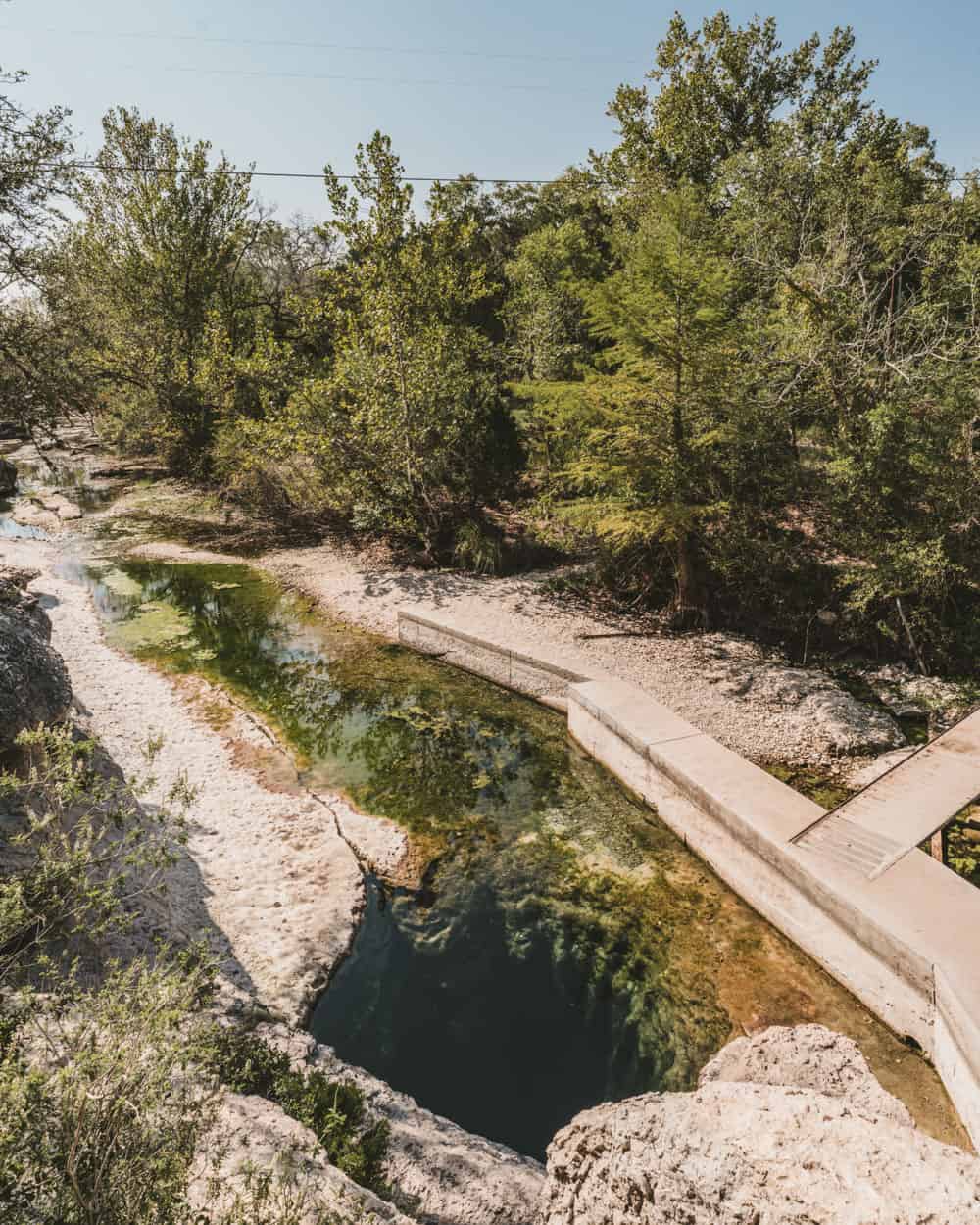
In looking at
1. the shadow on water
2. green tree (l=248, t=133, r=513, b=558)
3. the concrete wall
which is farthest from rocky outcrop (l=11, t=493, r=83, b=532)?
the concrete wall

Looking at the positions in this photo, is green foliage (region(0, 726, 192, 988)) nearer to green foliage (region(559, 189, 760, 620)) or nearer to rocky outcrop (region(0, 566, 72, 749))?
rocky outcrop (region(0, 566, 72, 749))

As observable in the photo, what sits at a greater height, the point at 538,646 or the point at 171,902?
the point at 538,646

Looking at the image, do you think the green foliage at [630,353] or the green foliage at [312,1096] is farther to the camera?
the green foliage at [630,353]

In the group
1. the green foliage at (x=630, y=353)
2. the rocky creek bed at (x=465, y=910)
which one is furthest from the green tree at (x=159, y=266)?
the rocky creek bed at (x=465, y=910)

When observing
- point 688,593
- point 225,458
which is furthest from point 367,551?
point 688,593

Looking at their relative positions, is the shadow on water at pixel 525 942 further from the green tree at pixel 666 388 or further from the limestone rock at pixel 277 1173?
the green tree at pixel 666 388

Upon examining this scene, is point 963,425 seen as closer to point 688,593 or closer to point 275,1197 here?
point 688,593
